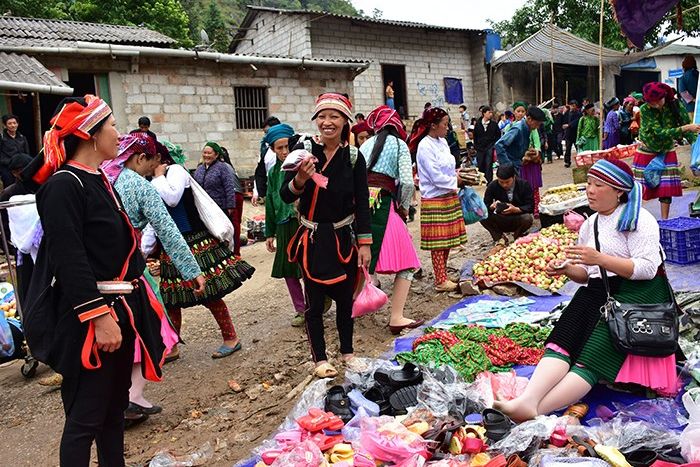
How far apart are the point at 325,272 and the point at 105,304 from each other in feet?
5.00

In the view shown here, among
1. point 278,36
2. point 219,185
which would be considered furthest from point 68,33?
point 219,185

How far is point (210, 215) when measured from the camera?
4.36m

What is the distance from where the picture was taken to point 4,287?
20.5 feet

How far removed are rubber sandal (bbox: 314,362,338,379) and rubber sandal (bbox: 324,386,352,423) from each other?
13.4 inches

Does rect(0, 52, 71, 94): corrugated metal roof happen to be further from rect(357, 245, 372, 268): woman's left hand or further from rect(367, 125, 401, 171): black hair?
rect(357, 245, 372, 268): woman's left hand

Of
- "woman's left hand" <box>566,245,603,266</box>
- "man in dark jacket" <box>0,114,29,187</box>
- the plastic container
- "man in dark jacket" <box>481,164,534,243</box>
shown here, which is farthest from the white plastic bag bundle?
"man in dark jacket" <box>0,114,29,187</box>

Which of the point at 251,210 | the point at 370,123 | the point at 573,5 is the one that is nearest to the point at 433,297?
the point at 370,123

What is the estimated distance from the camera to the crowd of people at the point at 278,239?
2350mm

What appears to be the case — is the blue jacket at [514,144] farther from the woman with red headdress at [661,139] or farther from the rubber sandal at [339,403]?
the rubber sandal at [339,403]

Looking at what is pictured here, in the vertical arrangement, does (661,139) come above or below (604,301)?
above

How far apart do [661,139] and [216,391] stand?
5336 mm

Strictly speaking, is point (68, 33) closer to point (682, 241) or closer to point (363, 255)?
point (363, 255)

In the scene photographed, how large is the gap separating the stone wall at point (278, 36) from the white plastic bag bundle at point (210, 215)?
14.1 metres

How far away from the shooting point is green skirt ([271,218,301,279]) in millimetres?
4957
